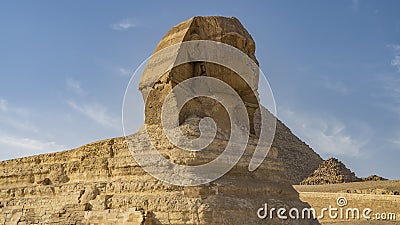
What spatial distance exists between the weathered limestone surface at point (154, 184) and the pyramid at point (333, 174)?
33842 millimetres

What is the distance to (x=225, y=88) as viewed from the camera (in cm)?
1149

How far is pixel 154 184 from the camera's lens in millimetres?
9727

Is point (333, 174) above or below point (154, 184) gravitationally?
above

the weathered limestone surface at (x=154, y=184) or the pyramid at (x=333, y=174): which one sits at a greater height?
the pyramid at (x=333, y=174)

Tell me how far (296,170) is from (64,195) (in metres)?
51.0

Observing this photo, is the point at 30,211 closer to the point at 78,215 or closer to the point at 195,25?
the point at 78,215

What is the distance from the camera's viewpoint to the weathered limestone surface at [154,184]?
934 centimetres

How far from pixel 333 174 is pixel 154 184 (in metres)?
36.9

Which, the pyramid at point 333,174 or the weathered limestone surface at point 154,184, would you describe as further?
the pyramid at point 333,174

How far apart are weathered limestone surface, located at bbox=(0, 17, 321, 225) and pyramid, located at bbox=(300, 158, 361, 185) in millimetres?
33842

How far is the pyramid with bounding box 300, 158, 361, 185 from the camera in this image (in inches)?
1716

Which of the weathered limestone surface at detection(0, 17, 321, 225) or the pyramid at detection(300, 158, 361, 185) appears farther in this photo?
the pyramid at detection(300, 158, 361, 185)

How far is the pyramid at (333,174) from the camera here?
Result: 43594mm

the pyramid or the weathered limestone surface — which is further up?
the pyramid
